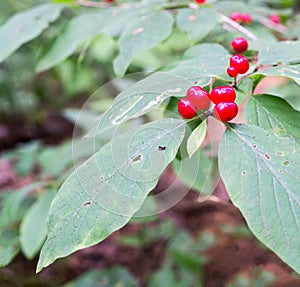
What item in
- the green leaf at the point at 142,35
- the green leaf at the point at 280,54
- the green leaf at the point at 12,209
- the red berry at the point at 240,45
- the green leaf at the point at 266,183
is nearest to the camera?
the green leaf at the point at 266,183

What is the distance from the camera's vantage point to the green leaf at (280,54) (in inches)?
32.7

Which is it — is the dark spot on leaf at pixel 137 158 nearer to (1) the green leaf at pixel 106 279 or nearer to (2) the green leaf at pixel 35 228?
(2) the green leaf at pixel 35 228

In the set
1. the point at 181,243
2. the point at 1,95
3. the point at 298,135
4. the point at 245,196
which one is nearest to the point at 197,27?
the point at 298,135

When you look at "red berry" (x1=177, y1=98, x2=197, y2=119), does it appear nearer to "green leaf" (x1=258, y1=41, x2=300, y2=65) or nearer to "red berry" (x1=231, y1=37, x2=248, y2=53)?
"green leaf" (x1=258, y1=41, x2=300, y2=65)

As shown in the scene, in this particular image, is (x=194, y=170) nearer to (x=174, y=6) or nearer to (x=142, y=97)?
(x=142, y=97)

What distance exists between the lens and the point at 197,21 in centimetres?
122

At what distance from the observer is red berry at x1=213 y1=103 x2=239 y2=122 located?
0.69 metres

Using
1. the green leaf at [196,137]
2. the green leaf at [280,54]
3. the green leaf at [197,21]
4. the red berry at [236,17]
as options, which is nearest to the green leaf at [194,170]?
the green leaf at [196,137]

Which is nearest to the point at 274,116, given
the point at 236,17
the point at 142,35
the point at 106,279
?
the point at 142,35

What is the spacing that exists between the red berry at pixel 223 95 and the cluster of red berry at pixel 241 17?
687 mm

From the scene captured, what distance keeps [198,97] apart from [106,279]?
4.77 ft

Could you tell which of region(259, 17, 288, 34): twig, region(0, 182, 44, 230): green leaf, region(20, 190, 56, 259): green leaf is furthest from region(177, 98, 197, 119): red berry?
region(0, 182, 44, 230): green leaf

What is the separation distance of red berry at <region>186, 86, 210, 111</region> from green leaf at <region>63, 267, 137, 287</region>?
1405 mm

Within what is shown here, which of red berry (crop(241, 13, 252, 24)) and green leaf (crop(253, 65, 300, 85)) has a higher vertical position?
green leaf (crop(253, 65, 300, 85))
